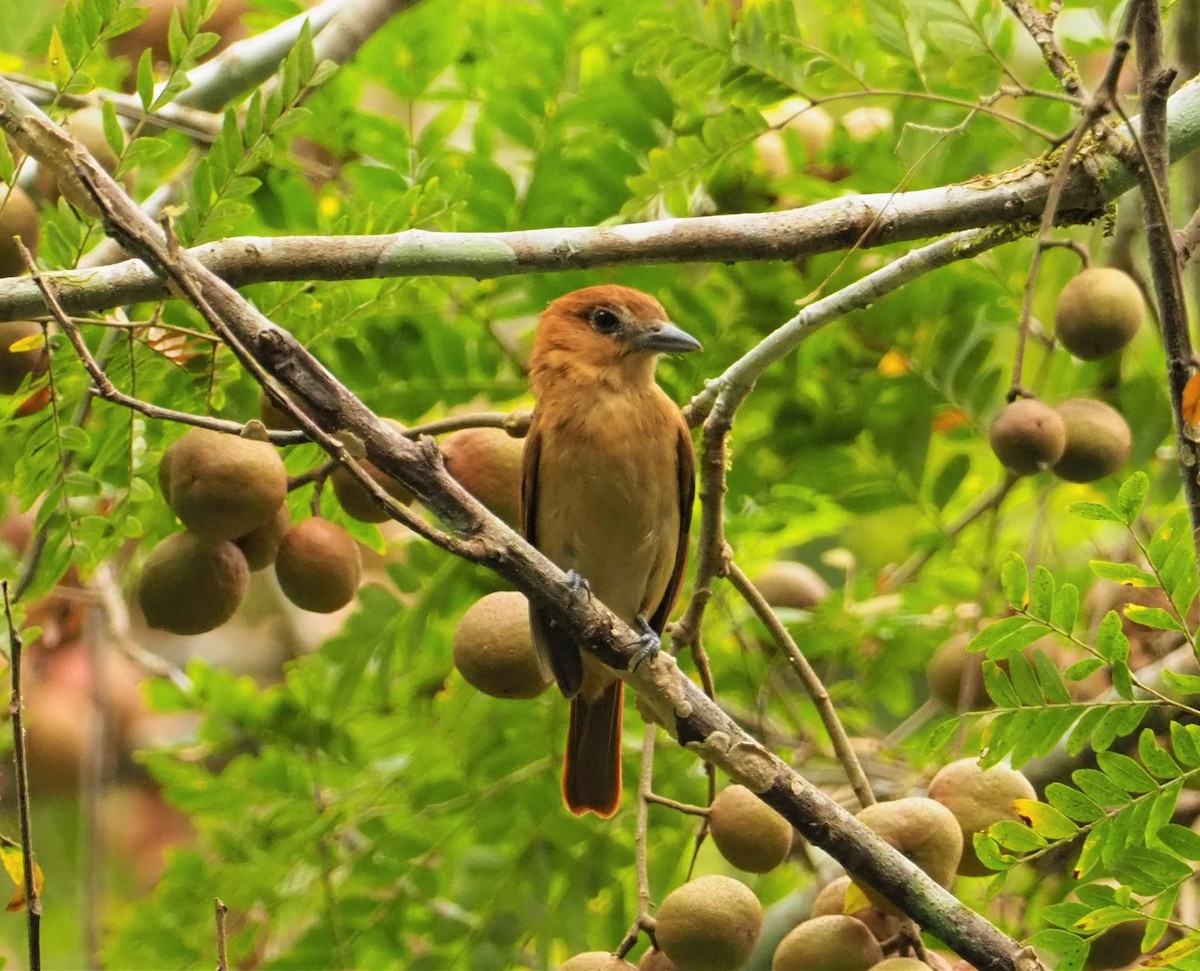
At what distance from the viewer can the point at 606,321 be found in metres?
3.48

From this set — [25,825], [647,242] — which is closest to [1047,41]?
[647,242]

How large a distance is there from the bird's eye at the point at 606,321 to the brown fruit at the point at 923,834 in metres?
1.39

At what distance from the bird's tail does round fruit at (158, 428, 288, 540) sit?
3.11 ft

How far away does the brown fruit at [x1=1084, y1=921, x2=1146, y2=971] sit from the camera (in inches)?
103

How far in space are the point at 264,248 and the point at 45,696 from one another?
3.77m

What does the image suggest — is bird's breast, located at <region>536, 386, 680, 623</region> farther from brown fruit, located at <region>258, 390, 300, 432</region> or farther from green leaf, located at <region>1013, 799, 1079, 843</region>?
green leaf, located at <region>1013, 799, 1079, 843</region>

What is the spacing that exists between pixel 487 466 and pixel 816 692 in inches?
30.5

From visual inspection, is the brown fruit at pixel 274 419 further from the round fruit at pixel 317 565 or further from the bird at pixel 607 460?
the bird at pixel 607 460

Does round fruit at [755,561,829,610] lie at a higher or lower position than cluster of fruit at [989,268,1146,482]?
lower

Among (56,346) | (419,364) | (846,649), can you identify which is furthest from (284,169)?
(846,649)

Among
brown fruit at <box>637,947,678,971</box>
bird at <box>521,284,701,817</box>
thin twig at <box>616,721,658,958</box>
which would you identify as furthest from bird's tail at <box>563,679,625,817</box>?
brown fruit at <box>637,947,678,971</box>

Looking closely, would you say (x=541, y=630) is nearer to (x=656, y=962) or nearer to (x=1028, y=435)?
(x=656, y=962)

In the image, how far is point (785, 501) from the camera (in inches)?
142

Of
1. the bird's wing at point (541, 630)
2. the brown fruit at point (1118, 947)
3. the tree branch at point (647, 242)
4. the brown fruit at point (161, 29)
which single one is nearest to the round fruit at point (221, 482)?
the tree branch at point (647, 242)
